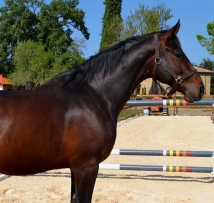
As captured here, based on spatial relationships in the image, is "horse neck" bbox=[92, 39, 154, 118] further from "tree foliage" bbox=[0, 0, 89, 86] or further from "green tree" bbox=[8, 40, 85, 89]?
"tree foliage" bbox=[0, 0, 89, 86]

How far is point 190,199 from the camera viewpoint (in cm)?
516

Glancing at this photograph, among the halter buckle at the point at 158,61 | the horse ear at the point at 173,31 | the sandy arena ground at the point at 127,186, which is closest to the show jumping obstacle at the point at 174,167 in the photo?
the sandy arena ground at the point at 127,186

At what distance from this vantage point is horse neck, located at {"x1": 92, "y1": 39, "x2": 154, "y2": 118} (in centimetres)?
336

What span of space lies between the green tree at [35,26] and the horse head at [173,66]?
137ft

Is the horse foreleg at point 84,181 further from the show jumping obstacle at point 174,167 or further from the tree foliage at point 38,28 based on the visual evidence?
the tree foliage at point 38,28

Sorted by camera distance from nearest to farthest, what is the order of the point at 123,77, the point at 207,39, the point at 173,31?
1. the point at 173,31
2. the point at 123,77
3. the point at 207,39

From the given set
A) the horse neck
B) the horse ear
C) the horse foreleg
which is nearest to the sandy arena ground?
the horse foreleg

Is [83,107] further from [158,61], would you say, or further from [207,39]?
[207,39]

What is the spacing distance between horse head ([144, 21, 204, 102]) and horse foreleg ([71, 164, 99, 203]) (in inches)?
46.0

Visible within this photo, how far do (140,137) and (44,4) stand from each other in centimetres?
4113

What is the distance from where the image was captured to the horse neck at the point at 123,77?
3359 millimetres

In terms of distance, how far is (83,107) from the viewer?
3166 millimetres

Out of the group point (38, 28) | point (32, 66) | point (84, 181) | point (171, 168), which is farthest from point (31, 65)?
point (84, 181)

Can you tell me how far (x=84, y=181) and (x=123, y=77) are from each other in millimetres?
1144
